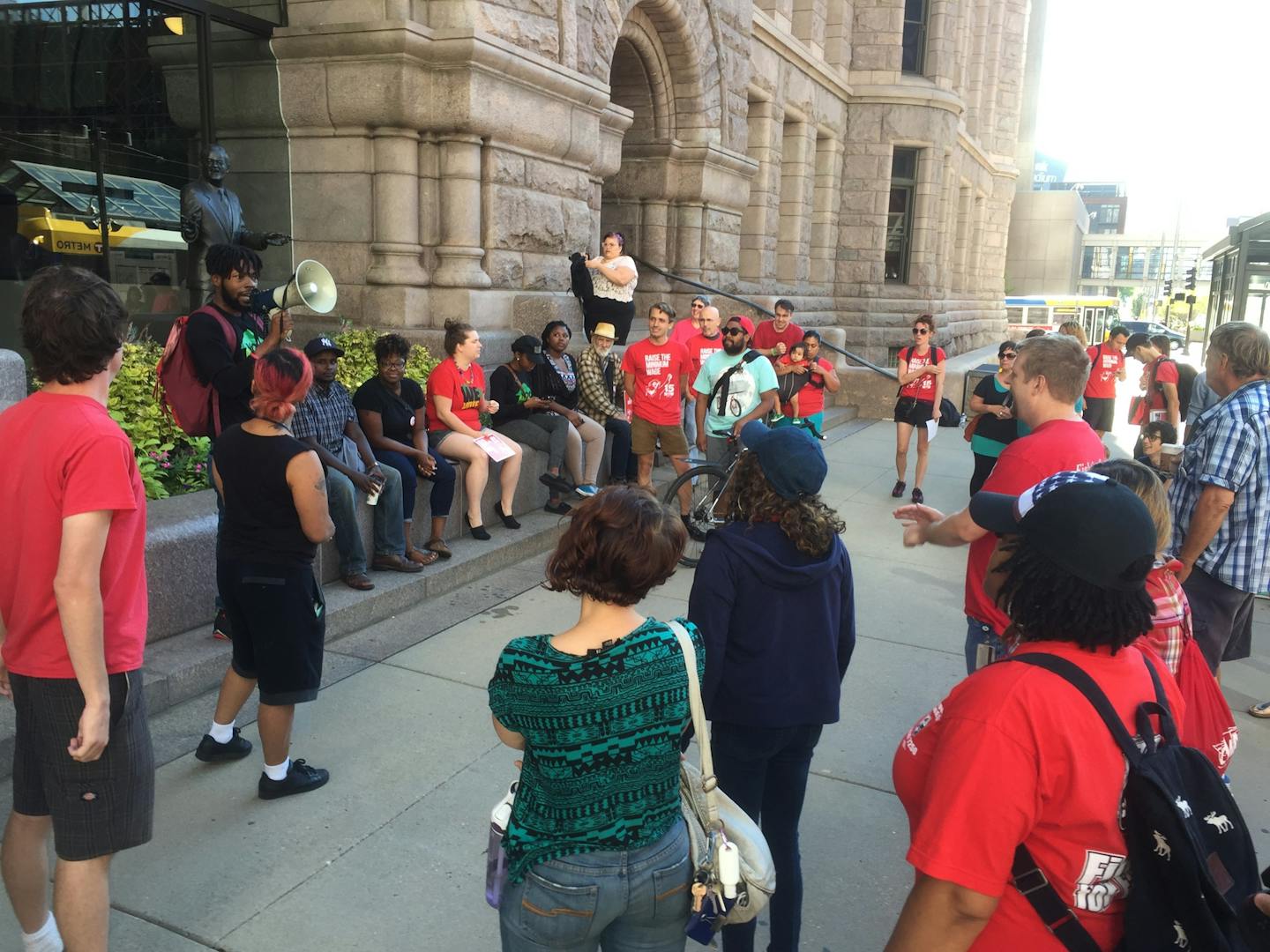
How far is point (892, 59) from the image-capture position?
21078 millimetres

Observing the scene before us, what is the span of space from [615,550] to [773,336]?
9.79 meters

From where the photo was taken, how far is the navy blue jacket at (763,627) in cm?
269

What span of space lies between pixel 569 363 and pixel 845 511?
3.10 metres

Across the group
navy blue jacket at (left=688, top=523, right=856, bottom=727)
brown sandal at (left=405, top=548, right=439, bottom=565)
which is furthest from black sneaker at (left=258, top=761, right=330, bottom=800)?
brown sandal at (left=405, top=548, right=439, bottom=565)

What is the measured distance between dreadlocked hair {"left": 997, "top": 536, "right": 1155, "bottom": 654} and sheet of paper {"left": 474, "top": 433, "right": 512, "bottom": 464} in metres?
5.63

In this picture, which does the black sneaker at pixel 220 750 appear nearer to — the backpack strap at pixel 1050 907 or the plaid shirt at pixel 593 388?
the backpack strap at pixel 1050 907

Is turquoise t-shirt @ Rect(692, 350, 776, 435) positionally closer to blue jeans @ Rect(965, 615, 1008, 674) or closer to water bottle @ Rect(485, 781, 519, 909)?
blue jeans @ Rect(965, 615, 1008, 674)

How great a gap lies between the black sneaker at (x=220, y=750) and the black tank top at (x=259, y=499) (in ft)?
3.03

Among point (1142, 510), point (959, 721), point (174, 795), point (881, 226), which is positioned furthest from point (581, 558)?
point (881, 226)

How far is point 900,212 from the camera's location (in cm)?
2298

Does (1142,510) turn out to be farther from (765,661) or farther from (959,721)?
(765,661)

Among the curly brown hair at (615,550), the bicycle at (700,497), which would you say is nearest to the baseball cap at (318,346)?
the bicycle at (700,497)

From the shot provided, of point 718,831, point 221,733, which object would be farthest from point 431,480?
point 718,831

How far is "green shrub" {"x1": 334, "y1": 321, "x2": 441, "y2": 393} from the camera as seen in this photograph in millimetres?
7443
